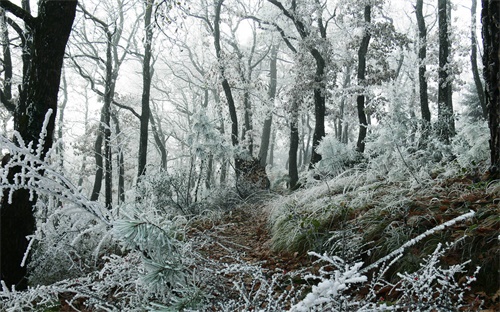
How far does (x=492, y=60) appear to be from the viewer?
134 inches

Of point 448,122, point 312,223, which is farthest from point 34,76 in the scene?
point 448,122

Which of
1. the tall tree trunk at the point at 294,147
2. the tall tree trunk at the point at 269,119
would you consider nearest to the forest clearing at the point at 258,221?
the tall tree trunk at the point at 294,147

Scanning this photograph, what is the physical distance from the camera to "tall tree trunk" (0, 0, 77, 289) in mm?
3709

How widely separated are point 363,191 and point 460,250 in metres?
1.98

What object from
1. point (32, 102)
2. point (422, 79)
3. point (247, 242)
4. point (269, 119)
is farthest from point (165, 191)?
point (269, 119)

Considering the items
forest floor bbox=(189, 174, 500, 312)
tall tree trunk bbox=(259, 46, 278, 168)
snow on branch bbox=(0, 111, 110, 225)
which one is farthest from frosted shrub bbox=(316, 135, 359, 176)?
tall tree trunk bbox=(259, 46, 278, 168)

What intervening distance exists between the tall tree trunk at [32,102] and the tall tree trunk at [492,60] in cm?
398

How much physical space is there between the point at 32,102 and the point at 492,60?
4339mm

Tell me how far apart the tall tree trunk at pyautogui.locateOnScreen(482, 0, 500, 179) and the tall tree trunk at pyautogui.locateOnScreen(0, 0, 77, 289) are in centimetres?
398

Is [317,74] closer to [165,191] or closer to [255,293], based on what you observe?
[165,191]

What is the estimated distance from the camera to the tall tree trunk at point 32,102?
146 inches

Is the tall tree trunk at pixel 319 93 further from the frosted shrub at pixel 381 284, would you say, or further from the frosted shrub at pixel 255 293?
the frosted shrub at pixel 381 284

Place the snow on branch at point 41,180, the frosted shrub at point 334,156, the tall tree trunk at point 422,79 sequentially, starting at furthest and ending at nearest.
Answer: the tall tree trunk at point 422,79
the frosted shrub at point 334,156
the snow on branch at point 41,180

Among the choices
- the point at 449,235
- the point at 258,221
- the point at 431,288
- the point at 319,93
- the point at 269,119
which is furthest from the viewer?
the point at 269,119
